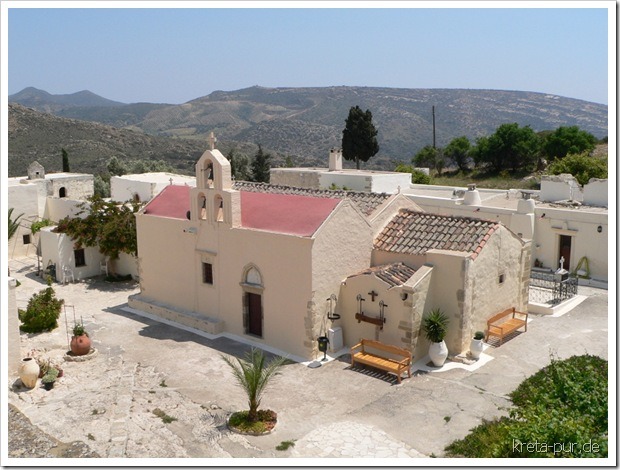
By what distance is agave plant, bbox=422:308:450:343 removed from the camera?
16.7m

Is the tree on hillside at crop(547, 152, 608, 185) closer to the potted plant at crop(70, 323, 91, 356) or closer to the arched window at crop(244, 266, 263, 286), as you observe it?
the arched window at crop(244, 266, 263, 286)

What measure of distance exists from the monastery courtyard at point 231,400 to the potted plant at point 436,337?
1.22 ft

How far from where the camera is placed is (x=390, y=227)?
19938 mm

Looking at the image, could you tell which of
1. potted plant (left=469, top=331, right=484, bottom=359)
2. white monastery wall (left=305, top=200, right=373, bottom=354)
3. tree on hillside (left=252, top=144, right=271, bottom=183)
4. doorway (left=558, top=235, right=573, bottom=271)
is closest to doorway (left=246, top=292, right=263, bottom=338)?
white monastery wall (left=305, top=200, right=373, bottom=354)

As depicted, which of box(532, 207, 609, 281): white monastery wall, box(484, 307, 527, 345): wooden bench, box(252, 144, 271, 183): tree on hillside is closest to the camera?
box(484, 307, 527, 345): wooden bench

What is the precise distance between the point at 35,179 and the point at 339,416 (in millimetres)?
29371

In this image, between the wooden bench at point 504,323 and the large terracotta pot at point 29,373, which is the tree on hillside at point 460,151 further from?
the large terracotta pot at point 29,373

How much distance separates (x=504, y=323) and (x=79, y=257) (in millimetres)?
19614

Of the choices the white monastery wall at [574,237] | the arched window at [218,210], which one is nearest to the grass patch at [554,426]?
the arched window at [218,210]

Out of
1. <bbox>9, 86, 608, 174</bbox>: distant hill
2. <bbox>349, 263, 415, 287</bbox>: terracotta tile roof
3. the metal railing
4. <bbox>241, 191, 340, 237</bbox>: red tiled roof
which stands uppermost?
<bbox>9, 86, 608, 174</bbox>: distant hill

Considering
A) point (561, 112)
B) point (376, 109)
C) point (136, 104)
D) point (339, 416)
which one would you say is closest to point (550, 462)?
point (339, 416)

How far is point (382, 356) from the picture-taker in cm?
1700

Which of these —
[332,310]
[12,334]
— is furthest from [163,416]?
→ [332,310]

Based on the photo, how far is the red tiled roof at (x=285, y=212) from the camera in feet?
58.4
